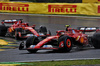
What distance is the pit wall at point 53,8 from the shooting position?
23.8 metres

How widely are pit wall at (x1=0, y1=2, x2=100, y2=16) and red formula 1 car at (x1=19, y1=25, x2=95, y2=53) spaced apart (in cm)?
1262

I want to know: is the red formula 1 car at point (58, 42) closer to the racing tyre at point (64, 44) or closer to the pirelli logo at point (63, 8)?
the racing tyre at point (64, 44)

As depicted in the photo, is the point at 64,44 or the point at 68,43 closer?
the point at 64,44

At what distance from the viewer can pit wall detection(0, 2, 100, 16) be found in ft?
78.0

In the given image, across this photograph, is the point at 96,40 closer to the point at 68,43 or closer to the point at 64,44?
the point at 68,43

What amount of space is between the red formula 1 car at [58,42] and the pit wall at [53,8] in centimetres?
1262

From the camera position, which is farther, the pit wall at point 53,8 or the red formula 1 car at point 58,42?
the pit wall at point 53,8

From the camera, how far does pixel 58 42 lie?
10.1 metres

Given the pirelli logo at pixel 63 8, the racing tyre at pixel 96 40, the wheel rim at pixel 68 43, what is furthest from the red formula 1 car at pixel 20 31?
the pirelli logo at pixel 63 8

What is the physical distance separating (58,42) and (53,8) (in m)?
14.7

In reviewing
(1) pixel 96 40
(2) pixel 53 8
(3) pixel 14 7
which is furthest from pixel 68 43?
(3) pixel 14 7

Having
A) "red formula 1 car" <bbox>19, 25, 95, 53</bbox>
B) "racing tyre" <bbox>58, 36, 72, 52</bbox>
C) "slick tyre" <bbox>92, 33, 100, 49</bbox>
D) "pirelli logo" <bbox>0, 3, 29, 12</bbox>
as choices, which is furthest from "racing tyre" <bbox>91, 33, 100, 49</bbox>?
"pirelli logo" <bbox>0, 3, 29, 12</bbox>

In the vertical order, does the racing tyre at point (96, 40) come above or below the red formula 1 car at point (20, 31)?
above

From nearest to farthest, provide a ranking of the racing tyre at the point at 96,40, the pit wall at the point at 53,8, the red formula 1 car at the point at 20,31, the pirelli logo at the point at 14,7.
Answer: the racing tyre at the point at 96,40
the red formula 1 car at the point at 20,31
the pit wall at the point at 53,8
the pirelli logo at the point at 14,7
